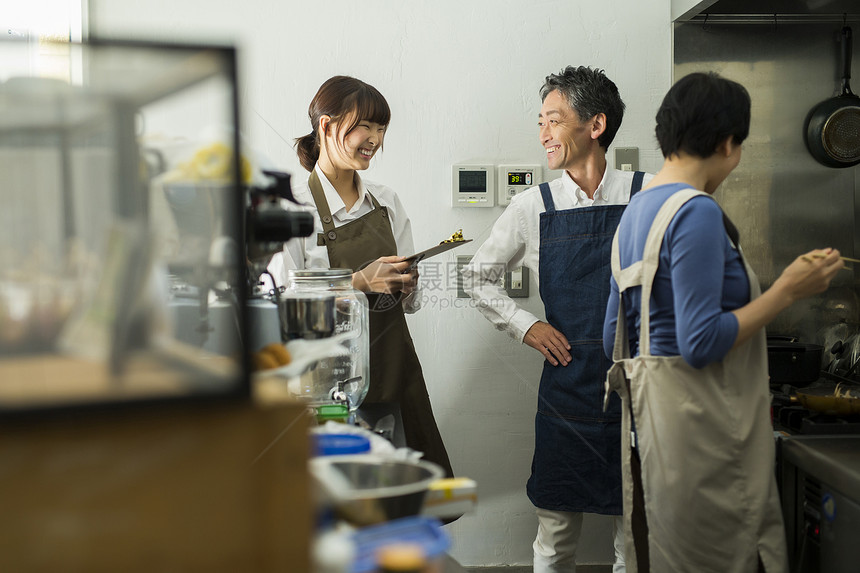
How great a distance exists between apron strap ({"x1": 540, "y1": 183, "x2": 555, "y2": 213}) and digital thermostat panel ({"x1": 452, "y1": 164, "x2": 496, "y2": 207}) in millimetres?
347

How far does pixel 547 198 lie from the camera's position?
2.06 meters

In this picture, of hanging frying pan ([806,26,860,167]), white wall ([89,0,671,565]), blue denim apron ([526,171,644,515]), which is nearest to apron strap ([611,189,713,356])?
blue denim apron ([526,171,644,515])

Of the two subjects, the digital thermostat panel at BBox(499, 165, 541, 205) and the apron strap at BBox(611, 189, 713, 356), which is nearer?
the apron strap at BBox(611, 189, 713, 356)

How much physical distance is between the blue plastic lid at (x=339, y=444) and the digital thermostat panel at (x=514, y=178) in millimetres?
1613

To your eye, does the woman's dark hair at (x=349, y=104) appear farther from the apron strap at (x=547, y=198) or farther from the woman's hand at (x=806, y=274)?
the woman's hand at (x=806, y=274)

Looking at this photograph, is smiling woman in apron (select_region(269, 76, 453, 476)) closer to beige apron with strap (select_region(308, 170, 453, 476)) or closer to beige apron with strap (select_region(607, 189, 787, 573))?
beige apron with strap (select_region(308, 170, 453, 476))

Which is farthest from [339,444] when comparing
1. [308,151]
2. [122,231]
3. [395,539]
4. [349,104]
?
[308,151]

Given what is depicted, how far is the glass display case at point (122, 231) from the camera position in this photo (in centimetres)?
49

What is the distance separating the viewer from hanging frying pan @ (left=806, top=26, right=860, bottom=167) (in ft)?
7.42

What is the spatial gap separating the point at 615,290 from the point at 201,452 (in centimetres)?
117

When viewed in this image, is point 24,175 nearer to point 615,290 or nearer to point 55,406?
point 55,406

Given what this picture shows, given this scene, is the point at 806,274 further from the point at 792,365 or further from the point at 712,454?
the point at 792,365

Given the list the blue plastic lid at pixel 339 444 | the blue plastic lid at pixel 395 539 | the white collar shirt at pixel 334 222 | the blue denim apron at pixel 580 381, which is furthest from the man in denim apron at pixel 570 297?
the blue plastic lid at pixel 395 539

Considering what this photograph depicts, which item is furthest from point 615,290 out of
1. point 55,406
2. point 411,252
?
point 55,406
